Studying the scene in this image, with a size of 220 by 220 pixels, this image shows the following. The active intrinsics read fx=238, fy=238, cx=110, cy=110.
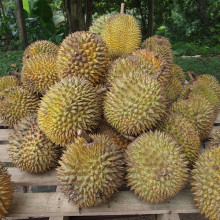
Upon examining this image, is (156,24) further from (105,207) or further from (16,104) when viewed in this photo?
(105,207)

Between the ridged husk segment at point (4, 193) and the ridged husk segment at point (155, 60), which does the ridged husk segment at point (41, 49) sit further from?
the ridged husk segment at point (4, 193)

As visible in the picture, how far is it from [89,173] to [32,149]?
1.65 ft

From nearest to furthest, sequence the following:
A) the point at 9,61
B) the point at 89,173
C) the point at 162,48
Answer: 1. the point at 89,173
2. the point at 162,48
3. the point at 9,61

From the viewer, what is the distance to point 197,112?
5.90ft

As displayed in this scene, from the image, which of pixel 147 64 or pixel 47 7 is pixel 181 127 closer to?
pixel 147 64

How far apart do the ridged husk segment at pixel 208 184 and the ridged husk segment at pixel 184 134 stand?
0.12 metres

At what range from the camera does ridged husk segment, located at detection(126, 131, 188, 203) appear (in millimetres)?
1312

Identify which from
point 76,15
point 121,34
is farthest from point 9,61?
point 121,34

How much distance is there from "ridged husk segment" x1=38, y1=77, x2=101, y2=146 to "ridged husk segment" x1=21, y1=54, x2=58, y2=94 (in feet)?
1.30

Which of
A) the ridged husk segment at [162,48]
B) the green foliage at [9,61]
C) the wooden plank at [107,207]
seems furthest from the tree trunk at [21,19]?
the wooden plank at [107,207]

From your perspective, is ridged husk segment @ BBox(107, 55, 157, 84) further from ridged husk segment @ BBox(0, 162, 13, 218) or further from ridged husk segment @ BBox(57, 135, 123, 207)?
→ ridged husk segment @ BBox(0, 162, 13, 218)

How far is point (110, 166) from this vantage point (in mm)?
1354

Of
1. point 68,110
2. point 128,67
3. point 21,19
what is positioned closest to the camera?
point 68,110

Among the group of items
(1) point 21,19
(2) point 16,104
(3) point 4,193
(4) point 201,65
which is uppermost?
(1) point 21,19
